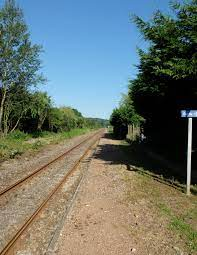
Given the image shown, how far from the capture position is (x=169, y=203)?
1138cm

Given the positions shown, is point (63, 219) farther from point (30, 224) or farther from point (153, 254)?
point (153, 254)

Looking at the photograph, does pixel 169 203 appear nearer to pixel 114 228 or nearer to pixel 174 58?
pixel 114 228

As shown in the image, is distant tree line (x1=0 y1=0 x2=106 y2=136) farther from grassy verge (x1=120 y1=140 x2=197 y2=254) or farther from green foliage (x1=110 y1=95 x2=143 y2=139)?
grassy verge (x1=120 y1=140 x2=197 y2=254)

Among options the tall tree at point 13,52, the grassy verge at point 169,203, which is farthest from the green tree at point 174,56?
the tall tree at point 13,52

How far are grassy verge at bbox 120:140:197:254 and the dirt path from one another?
0.41 ft

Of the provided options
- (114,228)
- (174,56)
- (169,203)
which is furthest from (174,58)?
(114,228)

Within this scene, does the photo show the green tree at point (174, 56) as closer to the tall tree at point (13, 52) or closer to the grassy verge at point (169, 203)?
the grassy verge at point (169, 203)

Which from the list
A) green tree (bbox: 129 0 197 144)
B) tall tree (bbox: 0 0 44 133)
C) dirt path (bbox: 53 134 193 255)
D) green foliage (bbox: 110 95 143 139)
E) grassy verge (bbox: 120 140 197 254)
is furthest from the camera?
green foliage (bbox: 110 95 143 139)

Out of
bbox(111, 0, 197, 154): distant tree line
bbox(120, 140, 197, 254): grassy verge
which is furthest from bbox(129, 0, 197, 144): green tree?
bbox(120, 140, 197, 254): grassy verge

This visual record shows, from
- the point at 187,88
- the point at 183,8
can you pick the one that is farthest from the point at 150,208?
the point at 183,8

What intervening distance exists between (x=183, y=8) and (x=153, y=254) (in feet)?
32.9

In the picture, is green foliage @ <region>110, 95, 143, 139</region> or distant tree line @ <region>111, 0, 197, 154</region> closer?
distant tree line @ <region>111, 0, 197, 154</region>

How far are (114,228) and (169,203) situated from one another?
3.15 m

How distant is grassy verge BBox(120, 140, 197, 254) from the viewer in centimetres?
833
